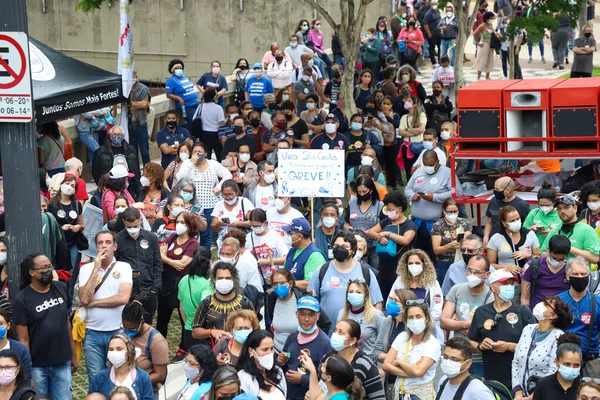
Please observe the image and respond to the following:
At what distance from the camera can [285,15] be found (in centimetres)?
3152

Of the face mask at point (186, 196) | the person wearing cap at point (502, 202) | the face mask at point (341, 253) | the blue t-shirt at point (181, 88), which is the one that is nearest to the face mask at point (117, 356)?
the face mask at point (341, 253)

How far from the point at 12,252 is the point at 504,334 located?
4.10 meters

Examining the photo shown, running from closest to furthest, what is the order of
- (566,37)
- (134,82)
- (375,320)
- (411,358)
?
(411,358)
(375,320)
(134,82)
(566,37)

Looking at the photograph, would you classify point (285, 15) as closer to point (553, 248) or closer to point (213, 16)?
point (213, 16)

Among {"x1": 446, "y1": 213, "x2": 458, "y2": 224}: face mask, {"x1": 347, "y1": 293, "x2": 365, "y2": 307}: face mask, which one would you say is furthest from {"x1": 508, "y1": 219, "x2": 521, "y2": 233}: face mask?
{"x1": 347, "y1": 293, "x2": 365, "y2": 307}: face mask

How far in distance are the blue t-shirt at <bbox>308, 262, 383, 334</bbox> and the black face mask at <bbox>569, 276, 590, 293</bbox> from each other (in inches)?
Result: 70.4

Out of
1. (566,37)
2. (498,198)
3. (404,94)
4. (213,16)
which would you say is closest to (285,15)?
(213,16)

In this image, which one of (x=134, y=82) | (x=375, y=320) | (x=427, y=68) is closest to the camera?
(x=375, y=320)

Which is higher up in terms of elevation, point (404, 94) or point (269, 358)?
point (404, 94)

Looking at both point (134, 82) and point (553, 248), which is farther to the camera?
point (134, 82)

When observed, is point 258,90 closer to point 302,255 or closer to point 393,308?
point 302,255

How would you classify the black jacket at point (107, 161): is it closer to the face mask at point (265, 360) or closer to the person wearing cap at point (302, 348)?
the person wearing cap at point (302, 348)

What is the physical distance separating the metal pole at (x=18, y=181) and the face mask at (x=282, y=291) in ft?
6.94

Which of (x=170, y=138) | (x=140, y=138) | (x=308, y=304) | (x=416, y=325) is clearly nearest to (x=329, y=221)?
(x=308, y=304)
